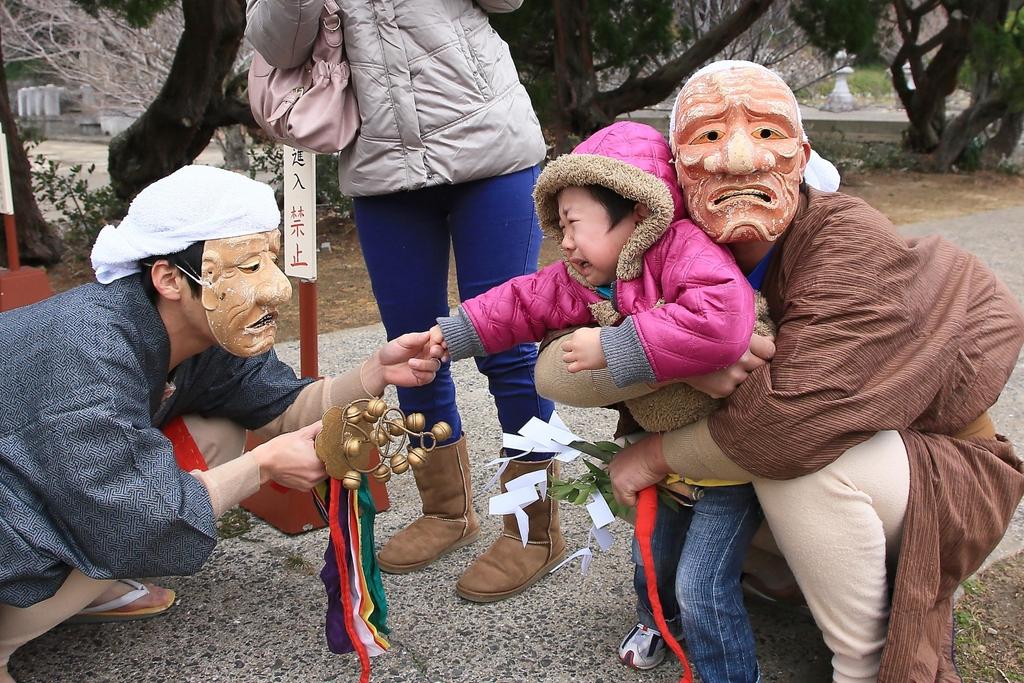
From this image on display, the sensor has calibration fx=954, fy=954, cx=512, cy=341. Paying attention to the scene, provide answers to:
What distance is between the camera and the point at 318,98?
2305 millimetres

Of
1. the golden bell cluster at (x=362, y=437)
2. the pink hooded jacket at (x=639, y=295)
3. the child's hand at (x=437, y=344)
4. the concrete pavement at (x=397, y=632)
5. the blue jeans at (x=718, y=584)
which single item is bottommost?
the concrete pavement at (x=397, y=632)

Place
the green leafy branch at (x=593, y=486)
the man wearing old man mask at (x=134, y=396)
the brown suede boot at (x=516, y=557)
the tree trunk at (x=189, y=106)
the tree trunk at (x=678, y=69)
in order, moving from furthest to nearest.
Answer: the tree trunk at (x=678, y=69) → the tree trunk at (x=189, y=106) → the brown suede boot at (x=516, y=557) → the green leafy branch at (x=593, y=486) → the man wearing old man mask at (x=134, y=396)

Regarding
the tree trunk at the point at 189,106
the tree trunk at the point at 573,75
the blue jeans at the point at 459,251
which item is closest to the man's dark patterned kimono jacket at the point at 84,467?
the blue jeans at the point at 459,251

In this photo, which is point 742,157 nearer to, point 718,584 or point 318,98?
point 718,584

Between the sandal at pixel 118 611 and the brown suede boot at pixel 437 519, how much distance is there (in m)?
0.60

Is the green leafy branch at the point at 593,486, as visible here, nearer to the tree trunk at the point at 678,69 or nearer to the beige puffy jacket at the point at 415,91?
the beige puffy jacket at the point at 415,91

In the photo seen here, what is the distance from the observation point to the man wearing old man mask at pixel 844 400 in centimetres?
169

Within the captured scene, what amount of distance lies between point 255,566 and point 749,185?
1698 millimetres

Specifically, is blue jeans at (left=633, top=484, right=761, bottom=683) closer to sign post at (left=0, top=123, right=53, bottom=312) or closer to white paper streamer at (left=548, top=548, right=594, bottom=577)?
white paper streamer at (left=548, top=548, right=594, bottom=577)

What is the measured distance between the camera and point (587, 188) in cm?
178

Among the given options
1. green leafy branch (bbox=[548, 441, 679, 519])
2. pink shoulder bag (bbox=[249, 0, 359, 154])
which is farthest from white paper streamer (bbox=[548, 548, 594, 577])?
pink shoulder bag (bbox=[249, 0, 359, 154])

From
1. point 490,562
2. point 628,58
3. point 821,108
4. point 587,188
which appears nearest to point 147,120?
point 628,58

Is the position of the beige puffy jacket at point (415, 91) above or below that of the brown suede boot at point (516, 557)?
above

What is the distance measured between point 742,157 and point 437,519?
142cm
